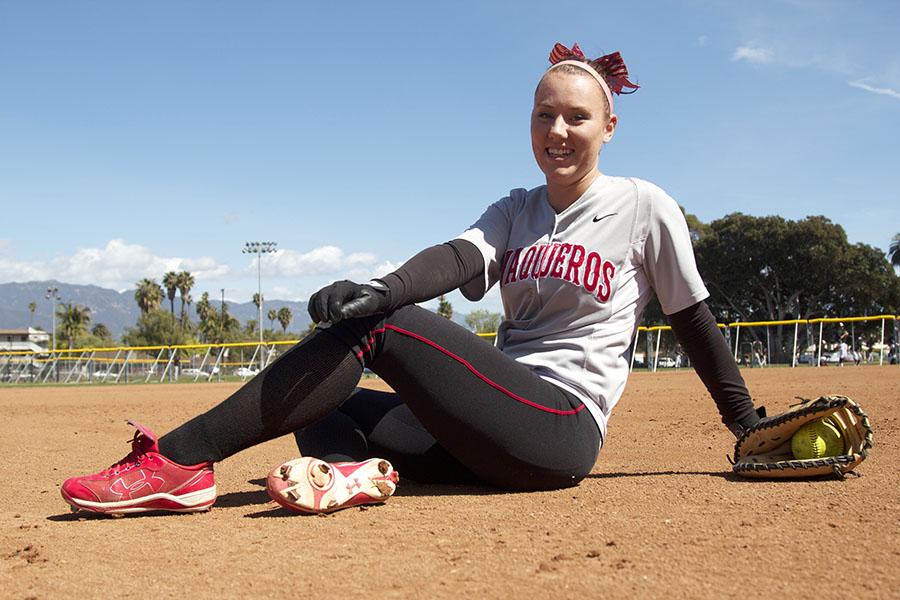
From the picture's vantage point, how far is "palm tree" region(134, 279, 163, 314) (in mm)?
73875

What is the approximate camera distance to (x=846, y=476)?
283 centimetres

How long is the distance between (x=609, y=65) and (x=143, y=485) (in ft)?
7.00

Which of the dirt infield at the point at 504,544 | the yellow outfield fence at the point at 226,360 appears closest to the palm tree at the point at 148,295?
the yellow outfield fence at the point at 226,360

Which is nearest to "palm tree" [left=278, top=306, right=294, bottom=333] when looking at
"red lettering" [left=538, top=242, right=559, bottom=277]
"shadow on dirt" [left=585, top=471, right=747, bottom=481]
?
"shadow on dirt" [left=585, top=471, right=747, bottom=481]

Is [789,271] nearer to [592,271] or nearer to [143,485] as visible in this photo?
[592,271]

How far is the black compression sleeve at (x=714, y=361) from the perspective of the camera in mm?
2814

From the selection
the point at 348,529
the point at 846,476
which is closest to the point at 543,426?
the point at 348,529

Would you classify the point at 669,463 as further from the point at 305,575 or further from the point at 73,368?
the point at 73,368

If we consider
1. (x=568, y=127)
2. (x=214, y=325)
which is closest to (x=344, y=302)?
(x=568, y=127)

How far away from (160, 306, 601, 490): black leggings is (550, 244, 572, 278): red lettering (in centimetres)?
35

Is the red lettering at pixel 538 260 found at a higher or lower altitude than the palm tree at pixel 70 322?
higher

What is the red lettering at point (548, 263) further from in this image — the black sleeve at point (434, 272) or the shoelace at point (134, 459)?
the shoelace at point (134, 459)

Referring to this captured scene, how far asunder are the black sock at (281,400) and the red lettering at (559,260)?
2.41 feet

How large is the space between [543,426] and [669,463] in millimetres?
1387
